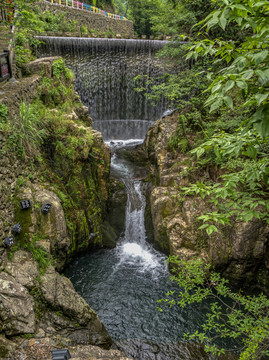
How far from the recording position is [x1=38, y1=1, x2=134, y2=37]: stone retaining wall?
1863 cm

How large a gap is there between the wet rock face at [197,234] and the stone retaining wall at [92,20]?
1629 centimetres

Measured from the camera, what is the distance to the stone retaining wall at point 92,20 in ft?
61.1

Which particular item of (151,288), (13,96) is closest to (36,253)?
(151,288)

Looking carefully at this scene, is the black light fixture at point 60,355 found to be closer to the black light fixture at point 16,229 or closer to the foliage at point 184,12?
the black light fixture at point 16,229

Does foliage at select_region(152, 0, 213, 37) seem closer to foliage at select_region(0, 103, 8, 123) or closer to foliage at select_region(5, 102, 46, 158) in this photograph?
foliage at select_region(5, 102, 46, 158)

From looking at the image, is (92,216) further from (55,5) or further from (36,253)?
(55,5)

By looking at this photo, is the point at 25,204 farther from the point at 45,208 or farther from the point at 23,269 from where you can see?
the point at 23,269

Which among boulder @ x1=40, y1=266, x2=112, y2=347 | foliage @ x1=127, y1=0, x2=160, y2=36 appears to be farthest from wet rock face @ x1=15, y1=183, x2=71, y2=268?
foliage @ x1=127, y1=0, x2=160, y2=36

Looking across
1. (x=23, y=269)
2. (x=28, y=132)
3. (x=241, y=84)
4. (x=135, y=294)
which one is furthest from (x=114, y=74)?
(x=241, y=84)

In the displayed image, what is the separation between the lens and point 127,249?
9.02m

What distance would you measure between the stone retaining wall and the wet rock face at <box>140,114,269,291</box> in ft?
53.5

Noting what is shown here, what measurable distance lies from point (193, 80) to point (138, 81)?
21.1ft

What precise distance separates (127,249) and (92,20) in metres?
22.6

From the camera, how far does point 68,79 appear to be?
10.3 meters
